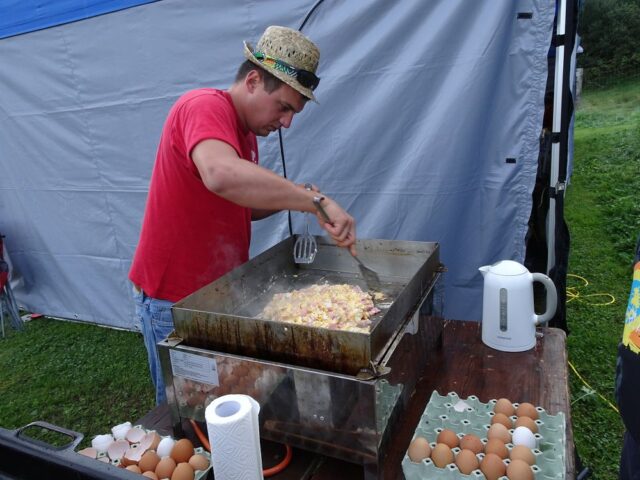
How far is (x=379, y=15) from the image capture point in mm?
2361

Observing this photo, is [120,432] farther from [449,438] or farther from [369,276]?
[369,276]

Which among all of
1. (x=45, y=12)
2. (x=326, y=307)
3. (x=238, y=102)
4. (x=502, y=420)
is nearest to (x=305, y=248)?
(x=326, y=307)

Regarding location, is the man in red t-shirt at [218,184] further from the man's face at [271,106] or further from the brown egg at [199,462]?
the brown egg at [199,462]

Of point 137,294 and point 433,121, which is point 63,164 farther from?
point 433,121

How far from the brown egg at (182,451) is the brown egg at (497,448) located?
749mm

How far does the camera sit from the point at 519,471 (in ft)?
3.39

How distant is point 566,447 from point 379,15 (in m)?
2.08

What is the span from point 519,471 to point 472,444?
0.13 m

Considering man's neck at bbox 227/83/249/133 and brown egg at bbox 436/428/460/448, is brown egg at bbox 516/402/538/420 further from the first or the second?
man's neck at bbox 227/83/249/133

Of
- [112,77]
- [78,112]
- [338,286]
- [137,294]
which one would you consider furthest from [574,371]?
[78,112]

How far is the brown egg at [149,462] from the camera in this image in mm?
1163

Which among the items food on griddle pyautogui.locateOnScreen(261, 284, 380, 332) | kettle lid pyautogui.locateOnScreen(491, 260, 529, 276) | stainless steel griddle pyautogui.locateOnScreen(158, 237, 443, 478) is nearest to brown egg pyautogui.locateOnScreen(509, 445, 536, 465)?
stainless steel griddle pyautogui.locateOnScreen(158, 237, 443, 478)

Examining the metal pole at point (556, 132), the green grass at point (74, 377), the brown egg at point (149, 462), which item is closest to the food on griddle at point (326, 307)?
the brown egg at point (149, 462)

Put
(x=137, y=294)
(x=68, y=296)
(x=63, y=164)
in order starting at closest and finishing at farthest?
(x=137, y=294), (x=63, y=164), (x=68, y=296)
